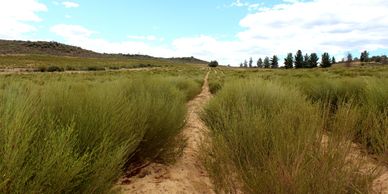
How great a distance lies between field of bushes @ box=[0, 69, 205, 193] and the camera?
2.05m

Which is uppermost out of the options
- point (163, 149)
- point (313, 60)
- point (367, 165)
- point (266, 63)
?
point (313, 60)

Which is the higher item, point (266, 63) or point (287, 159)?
point (266, 63)

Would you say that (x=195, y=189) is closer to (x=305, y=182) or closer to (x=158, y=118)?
(x=158, y=118)

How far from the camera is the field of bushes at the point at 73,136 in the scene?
2047mm

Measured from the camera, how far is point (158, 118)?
499 centimetres

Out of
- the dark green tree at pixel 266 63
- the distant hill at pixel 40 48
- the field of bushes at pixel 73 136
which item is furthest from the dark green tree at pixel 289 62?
the field of bushes at pixel 73 136

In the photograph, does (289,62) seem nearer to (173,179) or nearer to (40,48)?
(40,48)

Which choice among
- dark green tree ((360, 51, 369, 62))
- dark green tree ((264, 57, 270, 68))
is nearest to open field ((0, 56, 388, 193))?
dark green tree ((360, 51, 369, 62))

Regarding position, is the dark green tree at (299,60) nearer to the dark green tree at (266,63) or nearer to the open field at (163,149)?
the dark green tree at (266,63)

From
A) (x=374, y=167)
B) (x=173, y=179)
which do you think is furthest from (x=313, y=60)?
(x=374, y=167)

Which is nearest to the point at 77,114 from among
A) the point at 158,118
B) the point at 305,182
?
the point at 158,118

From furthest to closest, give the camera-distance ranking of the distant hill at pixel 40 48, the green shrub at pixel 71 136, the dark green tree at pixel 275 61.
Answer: the dark green tree at pixel 275 61, the distant hill at pixel 40 48, the green shrub at pixel 71 136

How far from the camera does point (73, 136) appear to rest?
2910 millimetres

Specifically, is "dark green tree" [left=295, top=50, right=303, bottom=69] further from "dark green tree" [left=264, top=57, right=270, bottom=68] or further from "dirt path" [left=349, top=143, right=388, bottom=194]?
"dirt path" [left=349, top=143, right=388, bottom=194]
